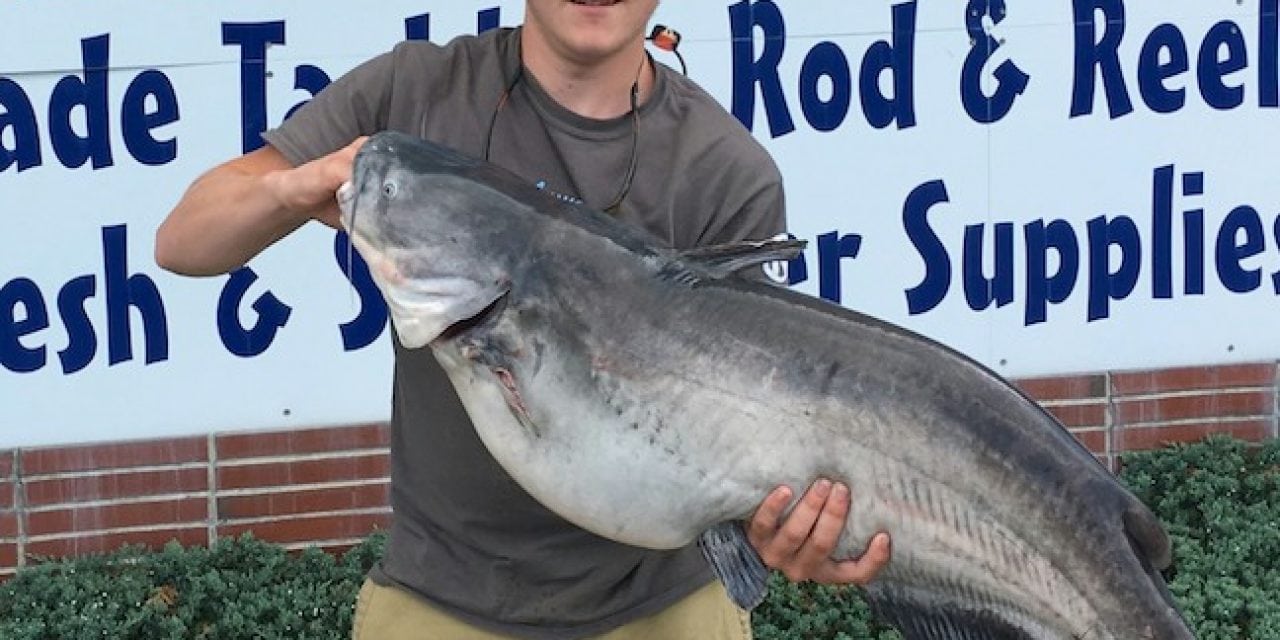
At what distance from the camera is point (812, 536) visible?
264 centimetres

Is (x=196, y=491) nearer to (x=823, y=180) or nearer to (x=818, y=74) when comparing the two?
(x=823, y=180)

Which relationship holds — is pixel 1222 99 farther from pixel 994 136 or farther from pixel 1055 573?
pixel 1055 573

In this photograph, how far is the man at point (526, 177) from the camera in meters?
2.78

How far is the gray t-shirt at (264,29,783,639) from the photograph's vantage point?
111 inches

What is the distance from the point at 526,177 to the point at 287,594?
7.69 ft

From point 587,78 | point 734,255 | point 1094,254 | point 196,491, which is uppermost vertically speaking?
point 587,78

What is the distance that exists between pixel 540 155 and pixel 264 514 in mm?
2595

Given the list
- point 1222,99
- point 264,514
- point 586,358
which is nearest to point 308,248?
point 264,514

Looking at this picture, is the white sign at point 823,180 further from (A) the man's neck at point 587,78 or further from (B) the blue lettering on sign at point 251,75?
(A) the man's neck at point 587,78

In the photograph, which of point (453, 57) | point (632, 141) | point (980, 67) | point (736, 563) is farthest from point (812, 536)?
point (980, 67)

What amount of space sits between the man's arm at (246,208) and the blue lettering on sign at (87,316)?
2234 millimetres

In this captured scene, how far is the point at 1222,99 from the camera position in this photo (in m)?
5.82

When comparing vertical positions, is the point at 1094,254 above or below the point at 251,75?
below

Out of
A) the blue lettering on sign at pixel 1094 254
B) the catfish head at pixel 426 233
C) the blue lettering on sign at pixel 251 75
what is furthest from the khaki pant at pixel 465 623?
the blue lettering on sign at pixel 1094 254
